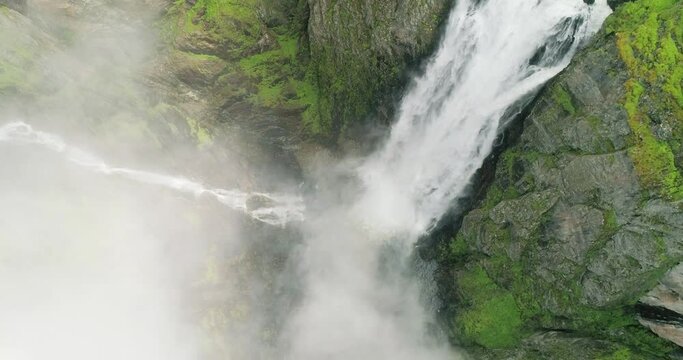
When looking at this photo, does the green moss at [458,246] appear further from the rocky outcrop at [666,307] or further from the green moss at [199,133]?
the green moss at [199,133]

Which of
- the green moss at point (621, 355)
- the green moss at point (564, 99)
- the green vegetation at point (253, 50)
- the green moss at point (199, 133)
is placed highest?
the green vegetation at point (253, 50)

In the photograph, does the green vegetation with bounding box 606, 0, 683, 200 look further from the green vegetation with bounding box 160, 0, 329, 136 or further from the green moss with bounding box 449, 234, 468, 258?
the green vegetation with bounding box 160, 0, 329, 136

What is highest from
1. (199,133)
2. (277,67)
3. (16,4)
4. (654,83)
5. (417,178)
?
(16,4)

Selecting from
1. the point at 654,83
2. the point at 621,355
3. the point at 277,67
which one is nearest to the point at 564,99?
the point at 654,83

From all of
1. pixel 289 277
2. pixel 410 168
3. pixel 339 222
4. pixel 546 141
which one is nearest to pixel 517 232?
pixel 546 141

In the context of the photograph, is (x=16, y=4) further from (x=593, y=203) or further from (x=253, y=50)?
(x=593, y=203)

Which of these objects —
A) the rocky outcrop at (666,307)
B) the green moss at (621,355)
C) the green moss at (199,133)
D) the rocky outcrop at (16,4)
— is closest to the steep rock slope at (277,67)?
the green moss at (199,133)
